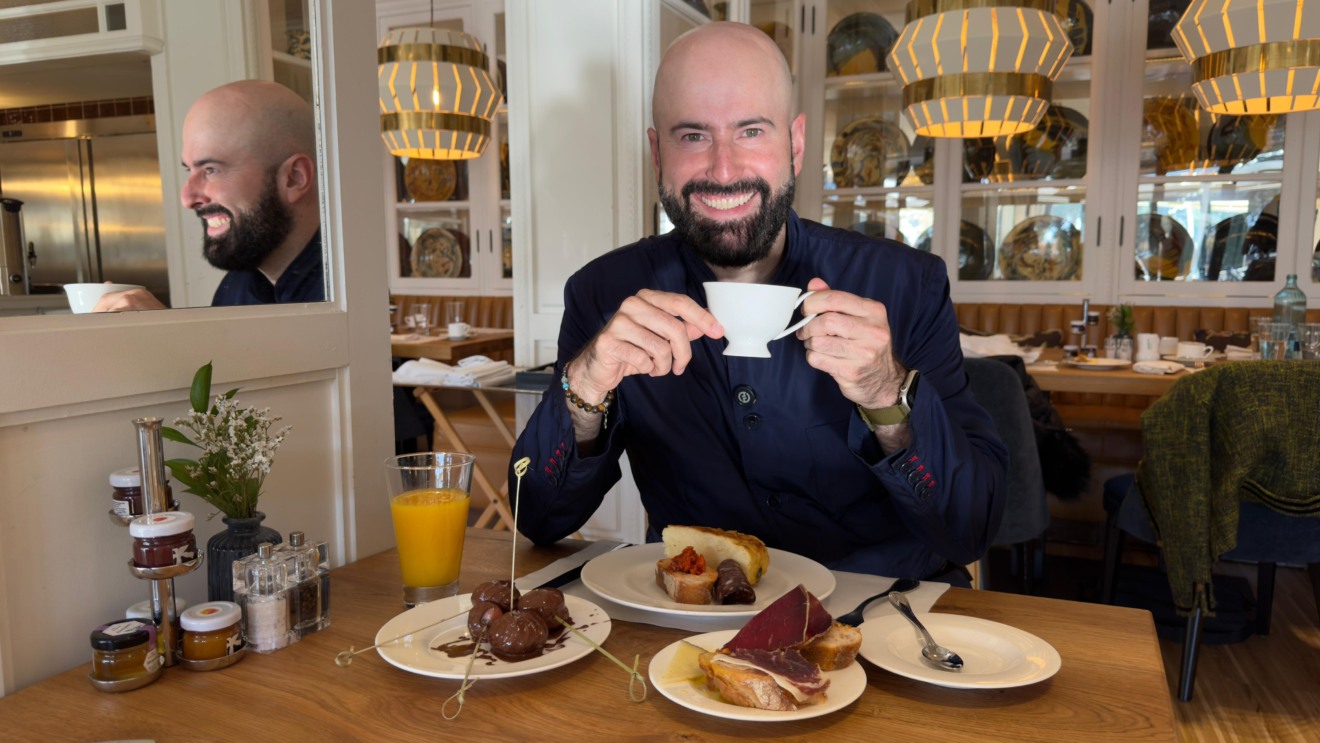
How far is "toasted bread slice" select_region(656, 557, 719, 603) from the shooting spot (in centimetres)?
93

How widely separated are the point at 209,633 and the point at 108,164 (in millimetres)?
499

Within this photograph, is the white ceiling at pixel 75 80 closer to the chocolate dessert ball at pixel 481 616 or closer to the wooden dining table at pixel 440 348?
the chocolate dessert ball at pixel 481 616

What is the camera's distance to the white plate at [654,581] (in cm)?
90

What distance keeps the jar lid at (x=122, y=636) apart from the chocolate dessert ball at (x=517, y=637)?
0.96ft

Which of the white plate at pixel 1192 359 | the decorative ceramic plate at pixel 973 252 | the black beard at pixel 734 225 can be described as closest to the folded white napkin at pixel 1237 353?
the white plate at pixel 1192 359

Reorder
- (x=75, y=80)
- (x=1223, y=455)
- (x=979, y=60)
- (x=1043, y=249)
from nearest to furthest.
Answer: (x=75, y=80) < (x=1223, y=455) < (x=979, y=60) < (x=1043, y=249)

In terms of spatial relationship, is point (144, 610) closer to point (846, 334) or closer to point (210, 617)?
point (210, 617)

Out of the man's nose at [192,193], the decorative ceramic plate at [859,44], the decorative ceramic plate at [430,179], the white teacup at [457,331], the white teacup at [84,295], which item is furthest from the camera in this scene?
the decorative ceramic plate at [430,179]

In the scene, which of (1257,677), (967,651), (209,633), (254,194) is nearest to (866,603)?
(967,651)

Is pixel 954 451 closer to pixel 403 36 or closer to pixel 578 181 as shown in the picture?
pixel 578 181

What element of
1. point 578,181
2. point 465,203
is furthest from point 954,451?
point 465,203

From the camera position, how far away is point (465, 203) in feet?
20.1

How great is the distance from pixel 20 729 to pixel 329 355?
577 millimetres

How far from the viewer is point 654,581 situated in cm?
101
